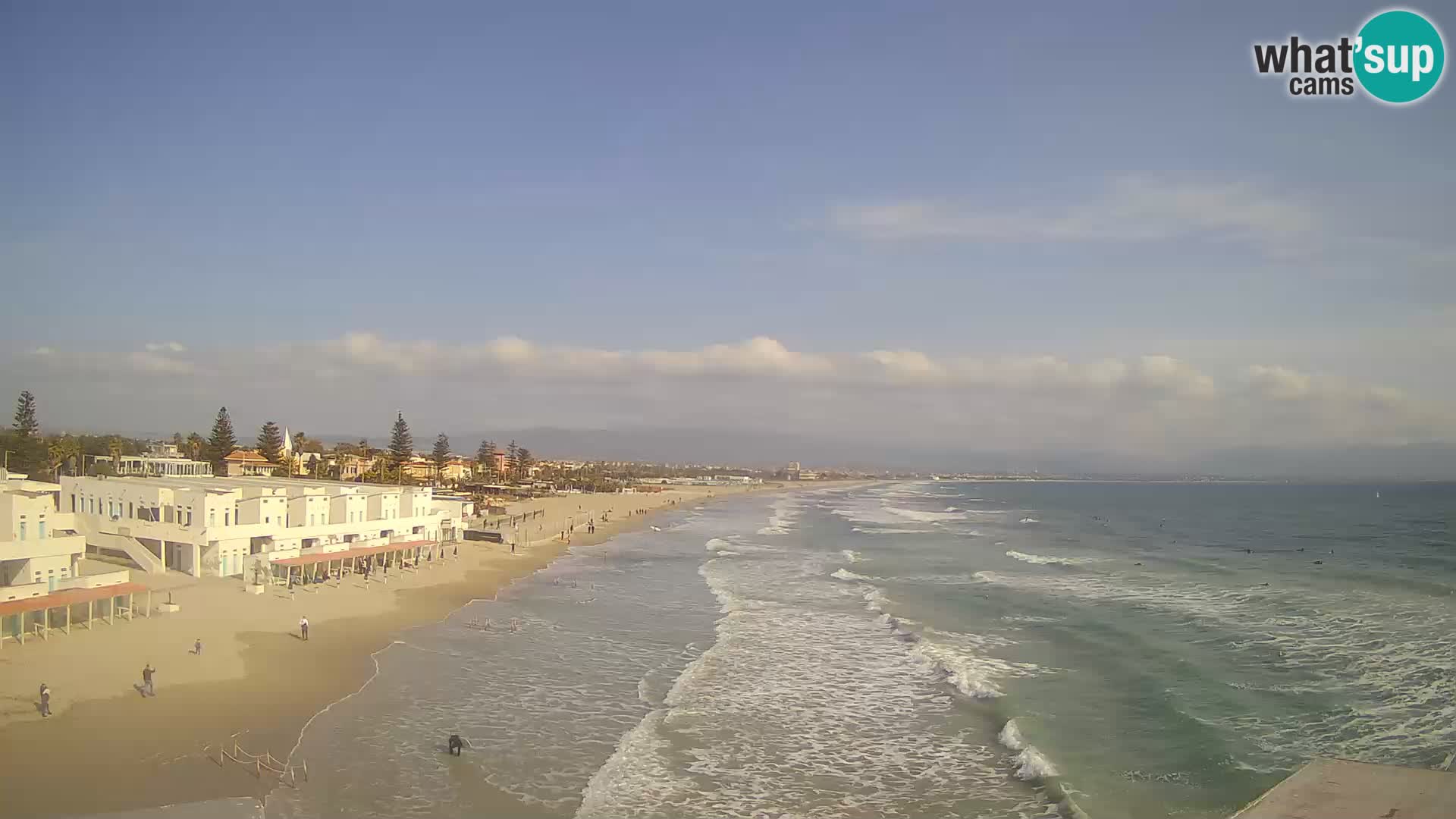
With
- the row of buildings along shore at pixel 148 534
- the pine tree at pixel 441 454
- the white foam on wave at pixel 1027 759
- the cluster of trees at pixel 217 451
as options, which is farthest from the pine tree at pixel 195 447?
the white foam on wave at pixel 1027 759

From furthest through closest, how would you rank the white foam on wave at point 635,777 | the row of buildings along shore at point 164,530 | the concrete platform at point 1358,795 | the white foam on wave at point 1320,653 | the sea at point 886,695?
the row of buildings along shore at point 164,530 → the white foam on wave at point 1320,653 → the sea at point 886,695 → the white foam on wave at point 635,777 → the concrete platform at point 1358,795

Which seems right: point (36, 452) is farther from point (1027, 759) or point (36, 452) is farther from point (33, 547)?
point (1027, 759)

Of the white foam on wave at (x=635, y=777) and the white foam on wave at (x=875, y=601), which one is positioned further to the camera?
the white foam on wave at (x=875, y=601)

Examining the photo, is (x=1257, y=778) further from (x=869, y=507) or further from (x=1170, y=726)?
(x=869, y=507)

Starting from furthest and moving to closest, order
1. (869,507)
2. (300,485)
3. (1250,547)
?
1. (869,507)
2. (1250,547)
3. (300,485)

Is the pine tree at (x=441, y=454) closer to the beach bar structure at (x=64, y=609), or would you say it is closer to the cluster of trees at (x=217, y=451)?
the cluster of trees at (x=217, y=451)

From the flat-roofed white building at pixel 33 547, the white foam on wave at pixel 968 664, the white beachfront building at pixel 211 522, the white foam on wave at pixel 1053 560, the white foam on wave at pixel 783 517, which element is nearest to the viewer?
the white foam on wave at pixel 968 664

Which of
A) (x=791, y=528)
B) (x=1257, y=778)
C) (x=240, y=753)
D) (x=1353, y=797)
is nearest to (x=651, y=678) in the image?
(x=240, y=753)
